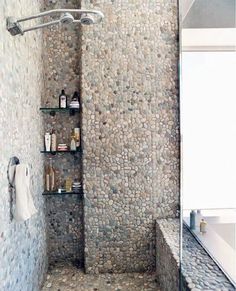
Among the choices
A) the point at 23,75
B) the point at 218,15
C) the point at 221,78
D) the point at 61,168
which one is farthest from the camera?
the point at 61,168

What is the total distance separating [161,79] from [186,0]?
2.53 ft

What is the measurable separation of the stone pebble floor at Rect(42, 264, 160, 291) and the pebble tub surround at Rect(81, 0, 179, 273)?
0.30ft

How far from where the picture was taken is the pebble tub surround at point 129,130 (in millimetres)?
3143

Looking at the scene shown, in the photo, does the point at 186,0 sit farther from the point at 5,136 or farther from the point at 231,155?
the point at 5,136

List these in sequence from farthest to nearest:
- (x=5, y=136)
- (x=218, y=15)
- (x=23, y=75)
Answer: (x=218, y=15) → (x=23, y=75) → (x=5, y=136)

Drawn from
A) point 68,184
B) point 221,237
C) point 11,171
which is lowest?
point 221,237

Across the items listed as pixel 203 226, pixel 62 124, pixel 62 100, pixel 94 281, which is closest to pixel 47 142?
pixel 62 124

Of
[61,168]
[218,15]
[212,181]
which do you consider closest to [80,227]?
[61,168]

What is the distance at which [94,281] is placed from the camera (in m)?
3.07

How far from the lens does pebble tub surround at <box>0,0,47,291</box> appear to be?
6.23 feet

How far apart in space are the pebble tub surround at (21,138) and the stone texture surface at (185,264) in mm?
1106

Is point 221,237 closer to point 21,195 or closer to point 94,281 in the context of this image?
point 94,281

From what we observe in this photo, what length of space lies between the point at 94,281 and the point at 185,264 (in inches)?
46.6

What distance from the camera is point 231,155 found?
9.70ft
